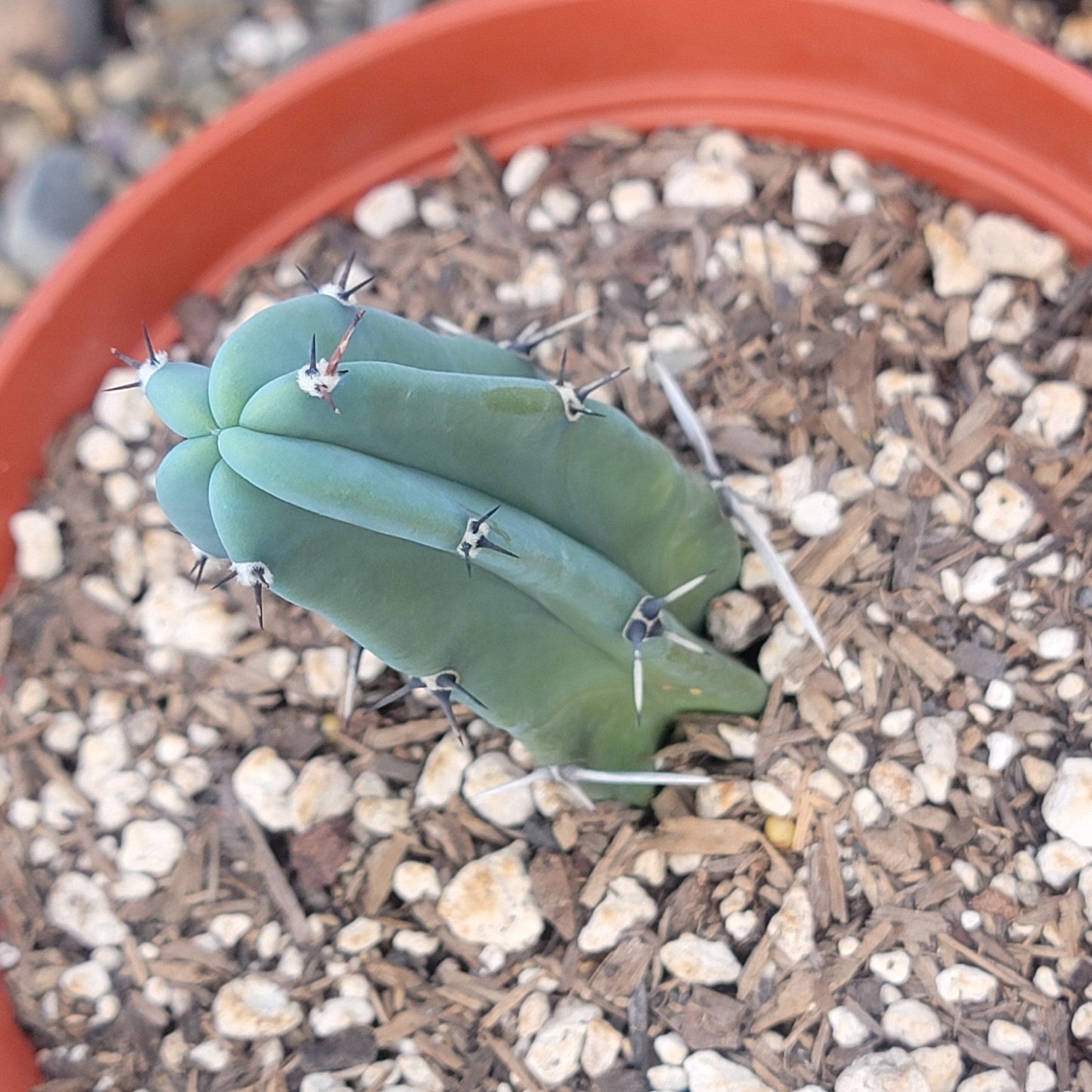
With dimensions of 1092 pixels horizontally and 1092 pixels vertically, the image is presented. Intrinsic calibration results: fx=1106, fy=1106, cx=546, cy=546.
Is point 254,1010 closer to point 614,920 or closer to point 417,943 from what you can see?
point 417,943

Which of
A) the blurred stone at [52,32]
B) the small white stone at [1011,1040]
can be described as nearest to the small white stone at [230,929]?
the small white stone at [1011,1040]

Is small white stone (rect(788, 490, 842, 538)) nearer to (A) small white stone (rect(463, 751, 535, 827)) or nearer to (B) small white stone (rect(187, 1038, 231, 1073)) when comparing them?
(A) small white stone (rect(463, 751, 535, 827))

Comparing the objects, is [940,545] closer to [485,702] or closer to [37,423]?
[485,702]

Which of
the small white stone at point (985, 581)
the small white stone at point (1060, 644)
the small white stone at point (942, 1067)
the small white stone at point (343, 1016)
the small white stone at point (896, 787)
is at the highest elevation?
the small white stone at point (985, 581)

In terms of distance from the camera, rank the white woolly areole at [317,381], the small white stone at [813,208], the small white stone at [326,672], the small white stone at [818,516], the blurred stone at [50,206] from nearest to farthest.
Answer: the white woolly areole at [317,381] → the small white stone at [818,516] → the small white stone at [326,672] → the small white stone at [813,208] → the blurred stone at [50,206]

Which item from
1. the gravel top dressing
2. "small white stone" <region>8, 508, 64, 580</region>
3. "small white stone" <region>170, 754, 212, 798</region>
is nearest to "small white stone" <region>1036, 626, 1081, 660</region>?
the gravel top dressing

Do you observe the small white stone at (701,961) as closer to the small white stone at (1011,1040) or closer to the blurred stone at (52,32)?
the small white stone at (1011,1040)
